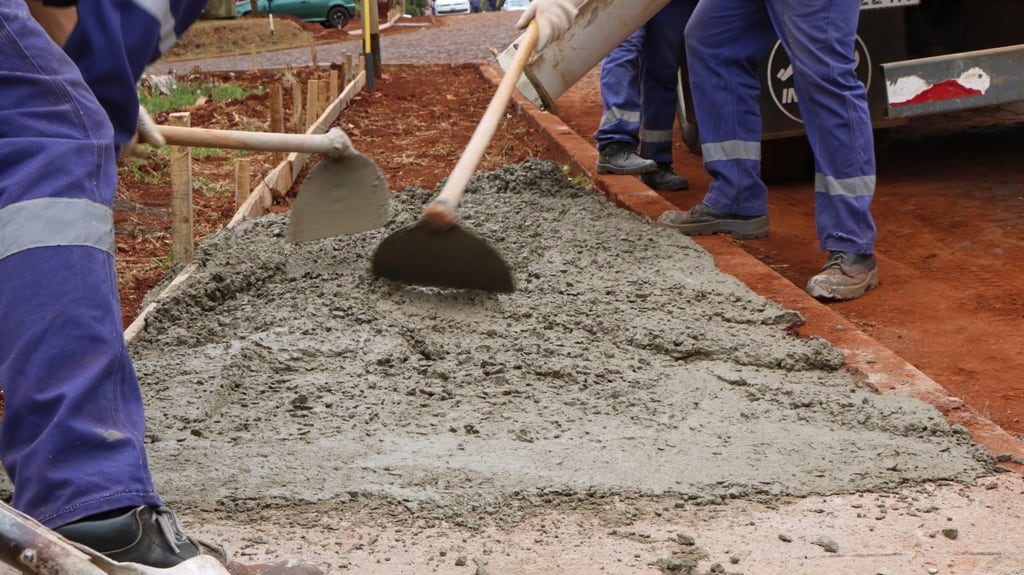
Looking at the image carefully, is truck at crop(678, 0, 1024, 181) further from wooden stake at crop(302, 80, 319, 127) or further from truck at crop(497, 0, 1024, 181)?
wooden stake at crop(302, 80, 319, 127)

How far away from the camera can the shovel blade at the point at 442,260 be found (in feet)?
10.1

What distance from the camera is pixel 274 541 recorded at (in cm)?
218

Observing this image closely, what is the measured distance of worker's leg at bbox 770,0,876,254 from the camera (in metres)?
4.08

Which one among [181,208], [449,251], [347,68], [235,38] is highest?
[449,251]

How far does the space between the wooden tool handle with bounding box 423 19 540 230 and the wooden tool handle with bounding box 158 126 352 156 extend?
61cm

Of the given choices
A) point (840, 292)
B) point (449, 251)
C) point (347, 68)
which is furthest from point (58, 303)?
point (347, 68)


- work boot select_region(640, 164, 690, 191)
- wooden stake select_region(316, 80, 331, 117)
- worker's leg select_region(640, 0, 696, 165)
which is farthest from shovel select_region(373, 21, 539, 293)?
wooden stake select_region(316, 80, 331, 117)

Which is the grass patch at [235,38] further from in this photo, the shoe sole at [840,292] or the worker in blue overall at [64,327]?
the worker in blue overall at [64,327]

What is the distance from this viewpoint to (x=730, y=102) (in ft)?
15.4

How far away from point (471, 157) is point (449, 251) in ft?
Answer: 0.85

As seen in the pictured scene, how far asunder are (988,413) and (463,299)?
1.48 metres

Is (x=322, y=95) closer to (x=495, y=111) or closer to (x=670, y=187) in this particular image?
(x=670, y=187)

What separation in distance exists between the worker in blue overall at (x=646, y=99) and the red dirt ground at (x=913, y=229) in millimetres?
271

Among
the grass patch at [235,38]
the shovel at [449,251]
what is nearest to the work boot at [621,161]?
the shovel at [449,251]
